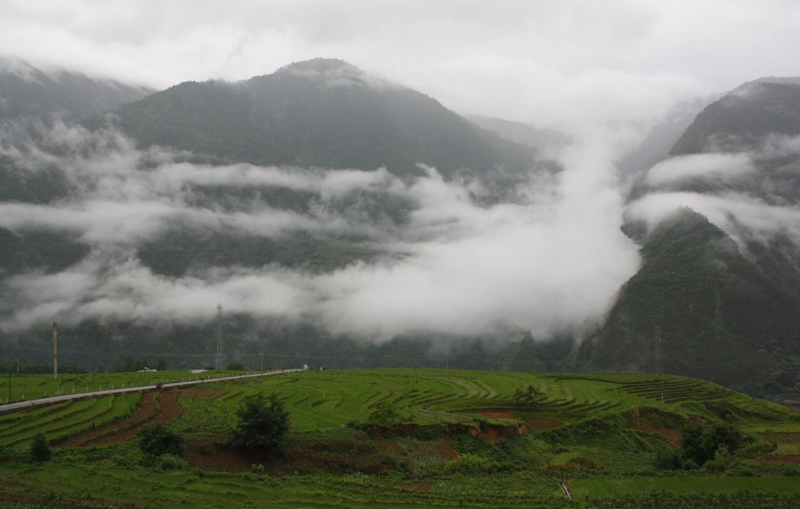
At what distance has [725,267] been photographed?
144 metres

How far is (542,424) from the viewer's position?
63250mm

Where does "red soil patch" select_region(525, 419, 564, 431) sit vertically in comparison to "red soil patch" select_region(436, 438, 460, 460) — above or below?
below

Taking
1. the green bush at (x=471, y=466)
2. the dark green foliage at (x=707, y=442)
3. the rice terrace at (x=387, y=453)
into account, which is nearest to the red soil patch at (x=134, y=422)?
the rice terrace at (x=387, y=453)

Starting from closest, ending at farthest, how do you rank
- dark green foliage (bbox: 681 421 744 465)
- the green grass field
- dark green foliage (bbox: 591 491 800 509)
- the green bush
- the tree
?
dark green foliage (bbox: 591 491 800 509), the tree, the green bush, dark green foliage (bbox: 681 421 744 465), the green grass field

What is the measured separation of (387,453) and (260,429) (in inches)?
372

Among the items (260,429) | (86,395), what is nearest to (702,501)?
(260,429)

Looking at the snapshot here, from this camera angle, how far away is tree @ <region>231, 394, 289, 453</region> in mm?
39625

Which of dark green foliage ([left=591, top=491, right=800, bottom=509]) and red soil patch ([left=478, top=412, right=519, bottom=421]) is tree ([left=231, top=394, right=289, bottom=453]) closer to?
dark green foliage ([left=591, top=491, right=800, bottom=509])

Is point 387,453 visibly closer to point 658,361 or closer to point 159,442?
point 159,442

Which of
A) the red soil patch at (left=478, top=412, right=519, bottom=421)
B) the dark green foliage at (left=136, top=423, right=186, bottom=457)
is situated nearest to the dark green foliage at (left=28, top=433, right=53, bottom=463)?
the dark green foliage at (left=136, top=423, right=186, bottom=457)

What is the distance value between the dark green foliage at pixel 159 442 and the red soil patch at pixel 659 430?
50.6m

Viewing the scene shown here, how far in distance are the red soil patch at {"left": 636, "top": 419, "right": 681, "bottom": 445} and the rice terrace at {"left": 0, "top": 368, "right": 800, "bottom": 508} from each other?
0.67 feet

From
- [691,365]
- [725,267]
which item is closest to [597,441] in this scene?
[691,365]

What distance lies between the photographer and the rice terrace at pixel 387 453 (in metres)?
31.8
